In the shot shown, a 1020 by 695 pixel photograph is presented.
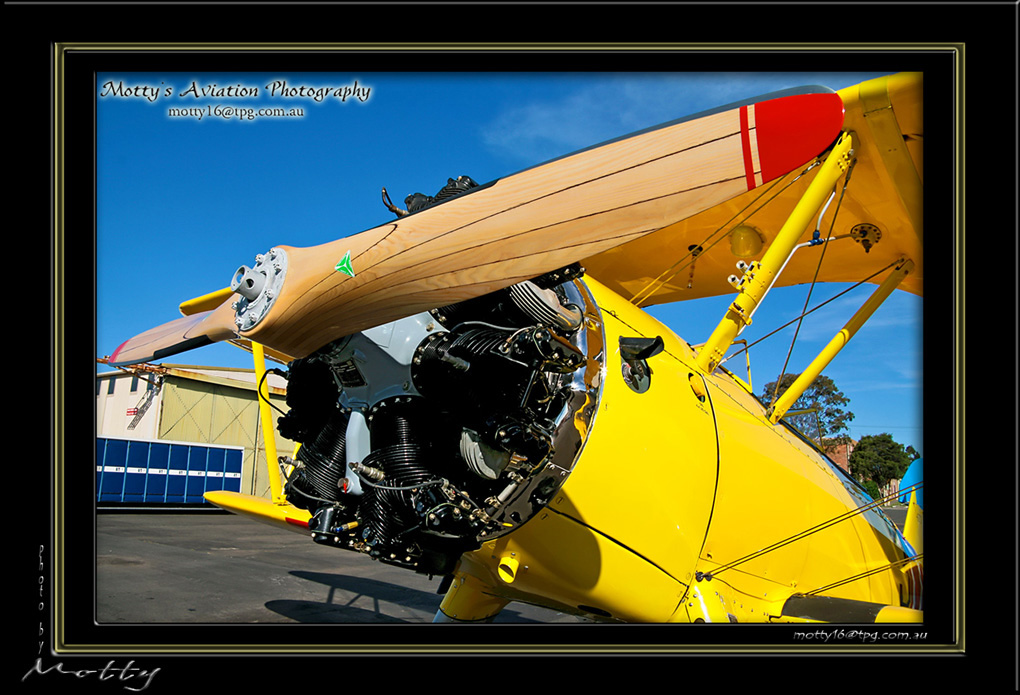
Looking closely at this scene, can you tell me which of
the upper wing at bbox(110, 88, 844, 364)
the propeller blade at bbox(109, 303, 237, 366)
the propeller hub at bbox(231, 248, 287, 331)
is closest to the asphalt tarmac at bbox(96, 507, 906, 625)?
the propeller blade at bbox(109, 303, 237, 366)

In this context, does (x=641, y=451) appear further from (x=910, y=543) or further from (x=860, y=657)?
(x=910, y=543)

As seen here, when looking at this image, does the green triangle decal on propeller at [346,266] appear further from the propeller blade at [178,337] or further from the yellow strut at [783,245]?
the yellow strut at [783,245]

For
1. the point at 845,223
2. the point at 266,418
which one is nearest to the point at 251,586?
the point at 266,418

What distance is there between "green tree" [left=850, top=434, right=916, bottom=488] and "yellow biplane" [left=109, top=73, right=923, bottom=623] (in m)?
2.06

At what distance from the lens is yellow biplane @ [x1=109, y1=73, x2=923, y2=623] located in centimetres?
226

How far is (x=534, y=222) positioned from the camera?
7.59 ft

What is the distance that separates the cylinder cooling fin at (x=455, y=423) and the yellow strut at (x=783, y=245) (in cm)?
94

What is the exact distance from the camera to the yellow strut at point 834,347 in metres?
4.34

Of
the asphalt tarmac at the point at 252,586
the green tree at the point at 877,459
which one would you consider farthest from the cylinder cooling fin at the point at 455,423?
the green tree at the point at 877,459

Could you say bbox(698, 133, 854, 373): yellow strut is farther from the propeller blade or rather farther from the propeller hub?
the propeller blade
